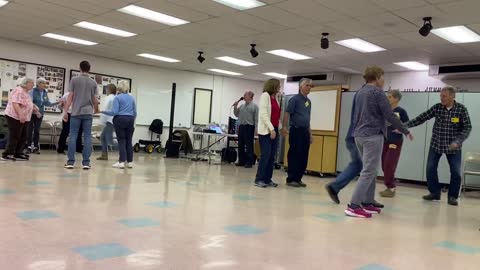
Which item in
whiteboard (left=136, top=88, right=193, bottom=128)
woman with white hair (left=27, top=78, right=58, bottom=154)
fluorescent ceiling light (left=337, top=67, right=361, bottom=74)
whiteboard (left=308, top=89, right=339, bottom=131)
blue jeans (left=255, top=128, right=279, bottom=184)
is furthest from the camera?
whiteboard (left=136, top=88, right=193, bottom=128)

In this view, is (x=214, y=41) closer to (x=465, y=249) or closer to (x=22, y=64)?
(x=22, y=64)

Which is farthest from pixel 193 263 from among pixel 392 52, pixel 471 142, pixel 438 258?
pixel 392 52

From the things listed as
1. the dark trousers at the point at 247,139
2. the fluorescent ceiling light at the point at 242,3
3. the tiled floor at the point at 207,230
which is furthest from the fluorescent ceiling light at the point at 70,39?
the tiled floor at the point at 207,230

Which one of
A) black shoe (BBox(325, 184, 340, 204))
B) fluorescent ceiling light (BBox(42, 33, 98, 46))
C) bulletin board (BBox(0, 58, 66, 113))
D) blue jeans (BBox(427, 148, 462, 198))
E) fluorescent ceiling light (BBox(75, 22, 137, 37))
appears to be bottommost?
black shoe (BBox(325, 184, 340, 204))

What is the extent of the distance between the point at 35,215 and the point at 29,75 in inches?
347

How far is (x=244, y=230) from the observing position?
271 centimetres

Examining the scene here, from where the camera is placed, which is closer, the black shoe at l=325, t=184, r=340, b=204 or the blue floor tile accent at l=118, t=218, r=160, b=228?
the blue floor tile accent at l=118, t=218, r=160, b=228

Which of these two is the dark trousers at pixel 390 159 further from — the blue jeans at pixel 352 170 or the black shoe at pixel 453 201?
the blue jeans at pixel 352 170

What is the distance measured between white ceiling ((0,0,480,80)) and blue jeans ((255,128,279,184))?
2.20 m

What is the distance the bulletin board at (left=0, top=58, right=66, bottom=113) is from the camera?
1004cm

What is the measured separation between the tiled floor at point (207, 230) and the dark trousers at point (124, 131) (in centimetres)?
150

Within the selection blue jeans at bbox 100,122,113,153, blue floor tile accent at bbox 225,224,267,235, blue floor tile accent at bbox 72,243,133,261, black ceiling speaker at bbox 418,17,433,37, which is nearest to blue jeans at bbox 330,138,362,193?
blue floor tile accent at bbox 225,224,267,235

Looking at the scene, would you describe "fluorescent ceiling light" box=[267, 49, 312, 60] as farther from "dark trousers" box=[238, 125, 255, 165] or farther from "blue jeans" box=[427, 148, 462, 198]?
"blue jeans" box=[427, 148, 462, 198]

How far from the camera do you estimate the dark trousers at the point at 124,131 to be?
594 centimetres
